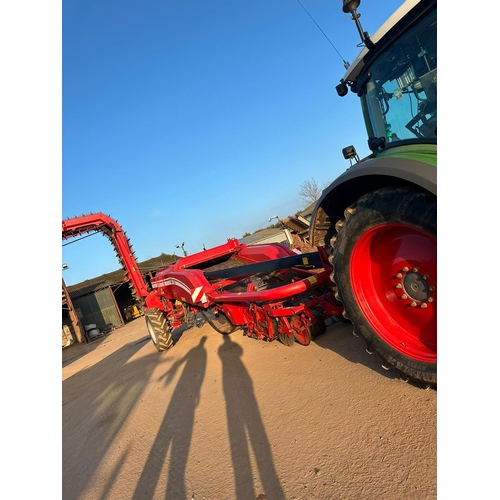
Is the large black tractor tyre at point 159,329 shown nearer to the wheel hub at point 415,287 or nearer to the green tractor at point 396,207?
the green tractor at point 396,207

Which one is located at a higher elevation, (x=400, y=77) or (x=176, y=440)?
(x=400, y=77)

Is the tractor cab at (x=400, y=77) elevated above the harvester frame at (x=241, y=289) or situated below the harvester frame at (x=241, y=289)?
above

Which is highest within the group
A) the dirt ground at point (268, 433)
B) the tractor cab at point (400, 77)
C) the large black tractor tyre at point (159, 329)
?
the tractor cab at point (400, 77)

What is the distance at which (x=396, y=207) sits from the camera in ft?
6.33

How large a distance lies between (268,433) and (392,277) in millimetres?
1438

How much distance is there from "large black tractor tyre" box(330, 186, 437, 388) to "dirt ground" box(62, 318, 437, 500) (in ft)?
1.08

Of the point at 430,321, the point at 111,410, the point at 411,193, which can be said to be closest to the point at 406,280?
the point at 430,321

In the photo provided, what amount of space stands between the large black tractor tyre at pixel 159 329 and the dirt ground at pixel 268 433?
1.77 metres

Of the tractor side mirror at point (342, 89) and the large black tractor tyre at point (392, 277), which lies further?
the tractor side mirror at point (342, 89)

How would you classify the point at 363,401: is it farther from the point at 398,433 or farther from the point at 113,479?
the point at 113,479

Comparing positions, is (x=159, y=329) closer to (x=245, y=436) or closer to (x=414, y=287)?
(x=245, y=436)

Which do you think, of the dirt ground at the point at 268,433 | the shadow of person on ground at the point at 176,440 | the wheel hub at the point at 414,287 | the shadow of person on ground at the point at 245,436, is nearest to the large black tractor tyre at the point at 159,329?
the shadow of person on ground at the point at 176,440

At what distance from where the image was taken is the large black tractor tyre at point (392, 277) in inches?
77.5

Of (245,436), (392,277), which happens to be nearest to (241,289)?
(245,436)
